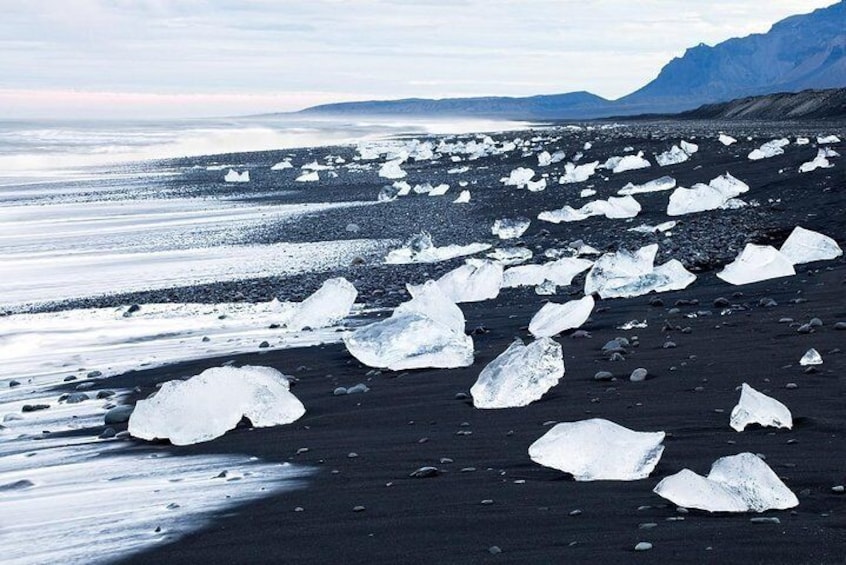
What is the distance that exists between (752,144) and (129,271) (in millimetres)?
A: 16684

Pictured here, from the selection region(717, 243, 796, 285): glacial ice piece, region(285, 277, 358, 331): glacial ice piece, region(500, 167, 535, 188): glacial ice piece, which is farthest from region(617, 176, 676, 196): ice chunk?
region(285, 277, 358, 331): glacial ice piece

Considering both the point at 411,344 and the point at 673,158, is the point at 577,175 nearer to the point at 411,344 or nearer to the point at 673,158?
the point at 673,158

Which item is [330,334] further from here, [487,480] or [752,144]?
[752,144]

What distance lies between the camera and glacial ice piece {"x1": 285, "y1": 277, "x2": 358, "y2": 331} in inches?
387

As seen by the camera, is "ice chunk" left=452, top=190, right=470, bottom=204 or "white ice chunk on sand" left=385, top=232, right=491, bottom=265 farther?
"ice chunk" left=452, top=190, right=470, bottom=204

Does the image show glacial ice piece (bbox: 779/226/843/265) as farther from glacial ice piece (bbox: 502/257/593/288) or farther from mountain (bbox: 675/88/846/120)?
mountain (bbox: 675/88/846/120)

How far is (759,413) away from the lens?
16.6ft

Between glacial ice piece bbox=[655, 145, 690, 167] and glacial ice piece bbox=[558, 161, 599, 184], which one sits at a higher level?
glacial ice piece bbox=[655, 145, 690, 167]

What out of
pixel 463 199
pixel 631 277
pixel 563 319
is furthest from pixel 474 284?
pixel 463 199

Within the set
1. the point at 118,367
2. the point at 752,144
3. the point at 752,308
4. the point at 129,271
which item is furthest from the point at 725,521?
the point at 752,144

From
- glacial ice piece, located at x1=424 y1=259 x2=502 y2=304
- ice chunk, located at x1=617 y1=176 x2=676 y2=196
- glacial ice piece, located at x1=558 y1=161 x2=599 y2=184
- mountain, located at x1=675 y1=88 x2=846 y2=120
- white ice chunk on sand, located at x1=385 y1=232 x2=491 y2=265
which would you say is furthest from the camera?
mountain, located at x1=675 y1=88 x2=846 y2=120

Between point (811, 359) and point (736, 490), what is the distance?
252 cm

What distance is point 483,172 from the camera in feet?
102

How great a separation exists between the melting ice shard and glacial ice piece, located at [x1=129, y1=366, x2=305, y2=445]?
4.28 meters
